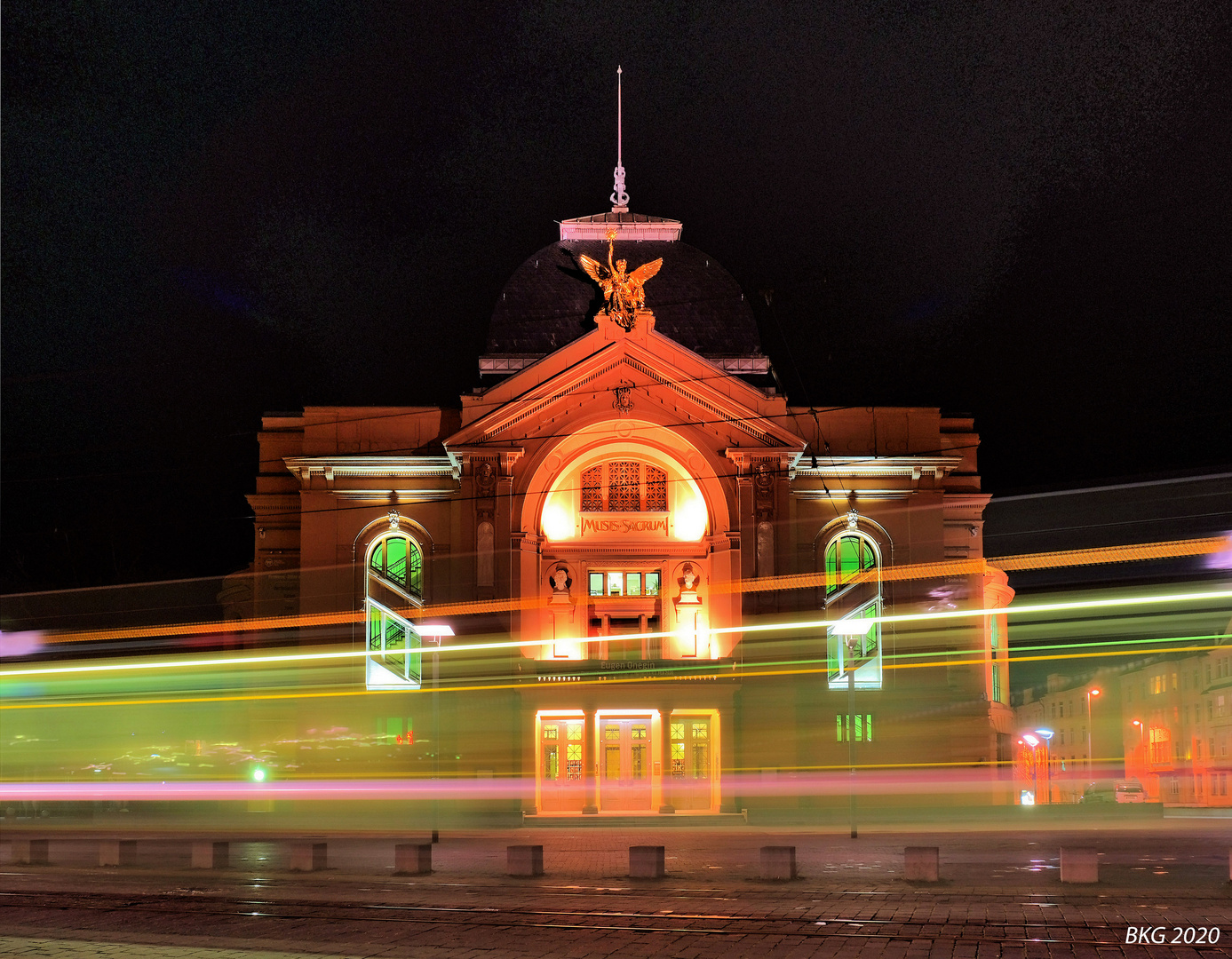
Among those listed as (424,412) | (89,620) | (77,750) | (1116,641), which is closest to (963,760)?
(1116,641)

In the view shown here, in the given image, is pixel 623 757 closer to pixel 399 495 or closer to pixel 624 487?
pixel 624 487

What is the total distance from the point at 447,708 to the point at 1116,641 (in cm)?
2287

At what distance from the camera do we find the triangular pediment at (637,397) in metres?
50.7

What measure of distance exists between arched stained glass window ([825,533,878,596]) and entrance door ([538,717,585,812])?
1127 cm

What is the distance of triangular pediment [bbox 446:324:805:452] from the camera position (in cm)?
5066

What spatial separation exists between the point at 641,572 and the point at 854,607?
7.80 m

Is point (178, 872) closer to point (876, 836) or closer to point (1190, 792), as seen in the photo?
point (876, 836)

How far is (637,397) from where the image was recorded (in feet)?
167

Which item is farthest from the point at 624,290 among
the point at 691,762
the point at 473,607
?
the point at 691,762

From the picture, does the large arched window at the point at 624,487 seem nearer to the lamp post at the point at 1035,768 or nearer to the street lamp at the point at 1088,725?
the lamp post at the point at 1035,768

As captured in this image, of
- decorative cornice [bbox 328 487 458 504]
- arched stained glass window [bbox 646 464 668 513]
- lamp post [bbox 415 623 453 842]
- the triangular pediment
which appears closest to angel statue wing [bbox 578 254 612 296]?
the triangular pediment

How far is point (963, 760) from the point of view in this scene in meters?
51.5

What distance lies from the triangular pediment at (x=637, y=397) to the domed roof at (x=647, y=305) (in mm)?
5370

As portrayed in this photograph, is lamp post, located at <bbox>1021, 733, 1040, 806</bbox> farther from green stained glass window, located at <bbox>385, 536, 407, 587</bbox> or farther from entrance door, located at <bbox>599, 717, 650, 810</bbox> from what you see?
green stained glass window, located at <bbox>385, 536, 407, 587</bbox>
